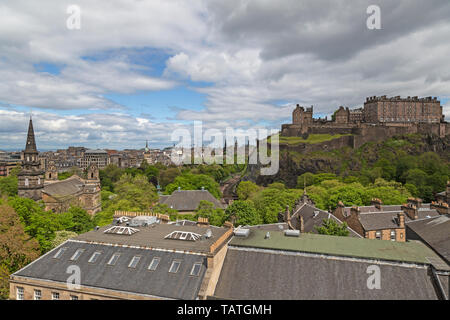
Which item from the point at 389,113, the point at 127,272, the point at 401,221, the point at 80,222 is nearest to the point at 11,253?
the point at 127,272

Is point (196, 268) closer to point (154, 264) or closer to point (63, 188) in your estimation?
point (154, 264)

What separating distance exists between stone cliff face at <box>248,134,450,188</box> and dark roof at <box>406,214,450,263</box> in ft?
222

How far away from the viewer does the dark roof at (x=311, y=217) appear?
38403mm

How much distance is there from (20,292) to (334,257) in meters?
20.0

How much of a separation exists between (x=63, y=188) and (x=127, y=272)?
57.2m

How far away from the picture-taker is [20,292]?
18.7m

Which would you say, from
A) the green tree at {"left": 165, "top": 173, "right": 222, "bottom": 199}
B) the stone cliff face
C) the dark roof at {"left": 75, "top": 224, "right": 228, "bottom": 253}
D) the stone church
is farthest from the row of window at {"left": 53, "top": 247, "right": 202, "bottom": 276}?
the stone cliff face

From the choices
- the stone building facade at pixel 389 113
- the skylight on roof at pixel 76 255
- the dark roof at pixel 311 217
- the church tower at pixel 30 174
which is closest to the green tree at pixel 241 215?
the dark roof at pixel 311 217

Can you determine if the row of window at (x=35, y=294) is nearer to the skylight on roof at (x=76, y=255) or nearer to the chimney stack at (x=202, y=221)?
the skylight on roof at (x=76, y=255)

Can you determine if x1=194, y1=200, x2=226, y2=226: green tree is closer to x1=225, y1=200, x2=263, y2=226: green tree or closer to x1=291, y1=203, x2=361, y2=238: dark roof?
x1=225, y1=200, x2=263, y2=226: green tree

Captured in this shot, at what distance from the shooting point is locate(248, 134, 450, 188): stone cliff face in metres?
104

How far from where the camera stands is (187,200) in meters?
60.8
